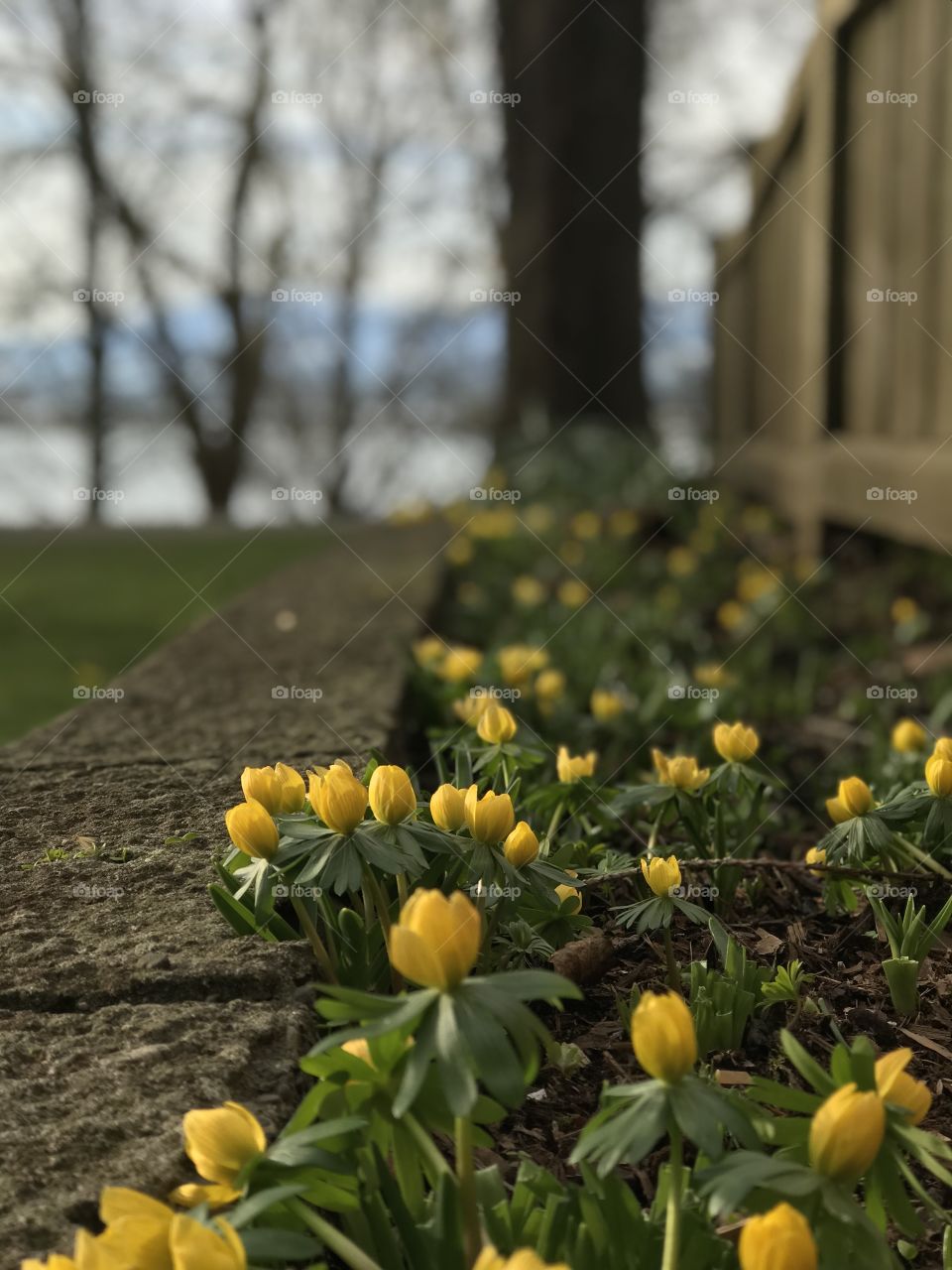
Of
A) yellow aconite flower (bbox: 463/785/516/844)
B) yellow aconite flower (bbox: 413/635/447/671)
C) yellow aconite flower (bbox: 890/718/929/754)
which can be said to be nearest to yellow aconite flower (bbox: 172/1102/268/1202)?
yellow aconite flower (bbox: 463/785/516/844)

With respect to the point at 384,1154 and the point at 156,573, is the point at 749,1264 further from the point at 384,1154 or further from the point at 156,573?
the point at 156,573

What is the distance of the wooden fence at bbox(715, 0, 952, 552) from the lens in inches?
131

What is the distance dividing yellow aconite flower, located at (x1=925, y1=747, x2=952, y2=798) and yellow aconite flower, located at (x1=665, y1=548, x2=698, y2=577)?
10.6ft

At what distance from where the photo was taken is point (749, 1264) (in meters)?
0.68

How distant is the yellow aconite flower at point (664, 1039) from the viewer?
0.77m

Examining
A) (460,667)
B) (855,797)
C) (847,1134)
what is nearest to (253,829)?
(847,1134)

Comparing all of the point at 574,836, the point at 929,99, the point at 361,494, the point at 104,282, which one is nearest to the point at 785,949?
the point at 574,836

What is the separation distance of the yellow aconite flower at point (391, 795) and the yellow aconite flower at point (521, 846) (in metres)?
0.10

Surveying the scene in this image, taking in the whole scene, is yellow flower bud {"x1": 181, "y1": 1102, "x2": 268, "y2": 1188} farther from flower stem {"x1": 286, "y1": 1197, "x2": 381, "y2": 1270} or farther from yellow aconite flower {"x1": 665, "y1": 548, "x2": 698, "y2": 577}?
yellow aconite flower {"x1": 665, "y1": 548, "x2": 698, "y2": 577}

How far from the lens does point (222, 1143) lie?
79cm

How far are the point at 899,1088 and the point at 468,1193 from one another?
29 centimetres

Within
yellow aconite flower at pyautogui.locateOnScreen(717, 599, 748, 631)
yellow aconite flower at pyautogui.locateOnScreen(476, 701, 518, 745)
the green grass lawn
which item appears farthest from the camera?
yellow aconite flower at pyautogui.locateOnScreen(717, 599, 748, 631)

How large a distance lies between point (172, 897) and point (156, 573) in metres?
4.74

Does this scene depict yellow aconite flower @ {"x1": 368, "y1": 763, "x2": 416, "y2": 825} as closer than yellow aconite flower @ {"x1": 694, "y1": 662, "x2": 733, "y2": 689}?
Yes
